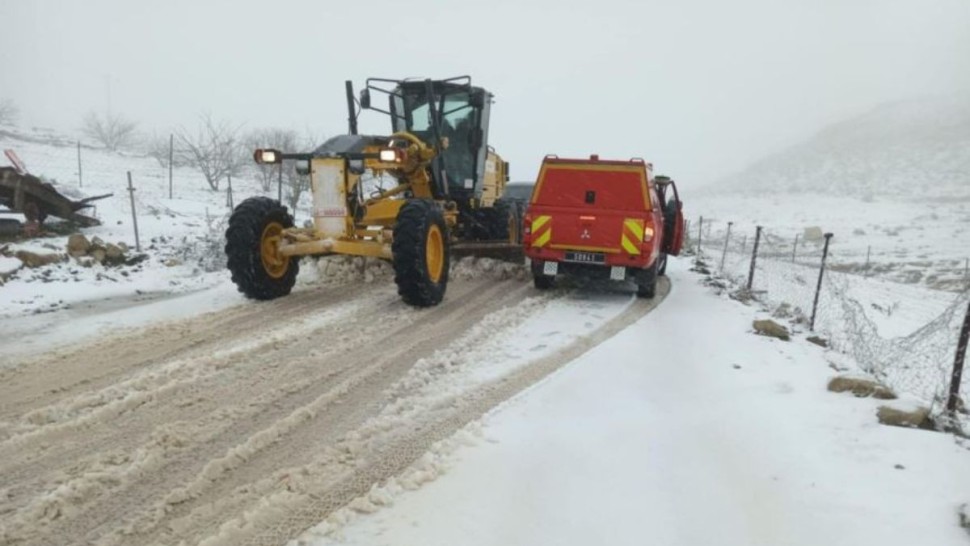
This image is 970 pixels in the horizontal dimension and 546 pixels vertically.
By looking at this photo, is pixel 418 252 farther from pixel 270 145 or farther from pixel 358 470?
pixel 270 145

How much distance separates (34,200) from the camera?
10.2m

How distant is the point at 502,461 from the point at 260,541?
4.30 ft

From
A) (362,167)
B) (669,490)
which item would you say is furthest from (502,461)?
(362,167)

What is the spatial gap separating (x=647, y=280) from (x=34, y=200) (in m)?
9.64

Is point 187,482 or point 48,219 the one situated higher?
point 48,219

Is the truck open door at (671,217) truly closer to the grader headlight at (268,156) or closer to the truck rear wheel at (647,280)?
the truck rear wheel at (647,280)

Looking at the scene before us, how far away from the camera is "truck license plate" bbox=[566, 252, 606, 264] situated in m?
8.21

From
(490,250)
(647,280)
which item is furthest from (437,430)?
(490,250)

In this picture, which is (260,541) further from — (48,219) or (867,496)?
(48,219)

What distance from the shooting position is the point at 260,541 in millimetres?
2746

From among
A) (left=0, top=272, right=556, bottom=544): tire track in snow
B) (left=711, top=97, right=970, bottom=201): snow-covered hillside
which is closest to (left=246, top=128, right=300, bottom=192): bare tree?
(left=0, top=272, right=556, bottom=544): tire track in snow

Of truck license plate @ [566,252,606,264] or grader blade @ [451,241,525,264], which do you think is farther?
grader blade @ [451,241,525,264]

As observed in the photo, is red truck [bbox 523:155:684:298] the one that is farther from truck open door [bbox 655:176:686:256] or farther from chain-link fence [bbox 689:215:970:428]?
chain-link fence [bbox 689:215:970:428]

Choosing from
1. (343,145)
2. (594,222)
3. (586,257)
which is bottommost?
(586,257)
